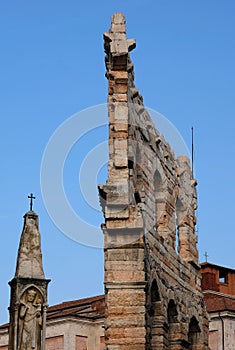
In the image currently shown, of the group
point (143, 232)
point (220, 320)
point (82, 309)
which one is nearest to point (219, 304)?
point (220, 320)

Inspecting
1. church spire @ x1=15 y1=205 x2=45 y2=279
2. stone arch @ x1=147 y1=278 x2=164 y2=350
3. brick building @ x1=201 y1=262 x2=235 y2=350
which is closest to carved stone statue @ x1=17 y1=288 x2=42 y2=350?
church spire @ x1=15 y1=205 x2=45 y2=279

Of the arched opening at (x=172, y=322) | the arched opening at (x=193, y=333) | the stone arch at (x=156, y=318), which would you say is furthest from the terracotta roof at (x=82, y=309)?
the stone arch at (x=156, y=318)

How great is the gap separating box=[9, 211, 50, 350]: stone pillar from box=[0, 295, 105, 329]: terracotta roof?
22.3 metres

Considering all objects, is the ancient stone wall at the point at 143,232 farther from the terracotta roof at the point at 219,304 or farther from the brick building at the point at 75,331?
the brick building at the point at 75,331

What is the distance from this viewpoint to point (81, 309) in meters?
42.2

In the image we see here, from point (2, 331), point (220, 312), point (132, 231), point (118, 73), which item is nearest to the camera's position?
point (132, 231)

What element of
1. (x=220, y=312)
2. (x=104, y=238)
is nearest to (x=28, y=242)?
(x=104, y=238)

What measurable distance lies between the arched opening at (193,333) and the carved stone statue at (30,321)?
282 inches

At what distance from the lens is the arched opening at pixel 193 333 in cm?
2428

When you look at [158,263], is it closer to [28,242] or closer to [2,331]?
[28,242]

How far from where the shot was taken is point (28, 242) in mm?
18219

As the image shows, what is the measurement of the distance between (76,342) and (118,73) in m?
21.5

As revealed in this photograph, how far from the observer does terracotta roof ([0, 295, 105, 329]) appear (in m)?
40.8

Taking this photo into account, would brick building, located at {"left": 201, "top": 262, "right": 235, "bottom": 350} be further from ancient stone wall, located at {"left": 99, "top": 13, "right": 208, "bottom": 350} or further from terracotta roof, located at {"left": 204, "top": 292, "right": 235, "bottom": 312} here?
ancient stone wall, located at {"left": 99, "top": 13, "right": 208, "bottom": 350}
